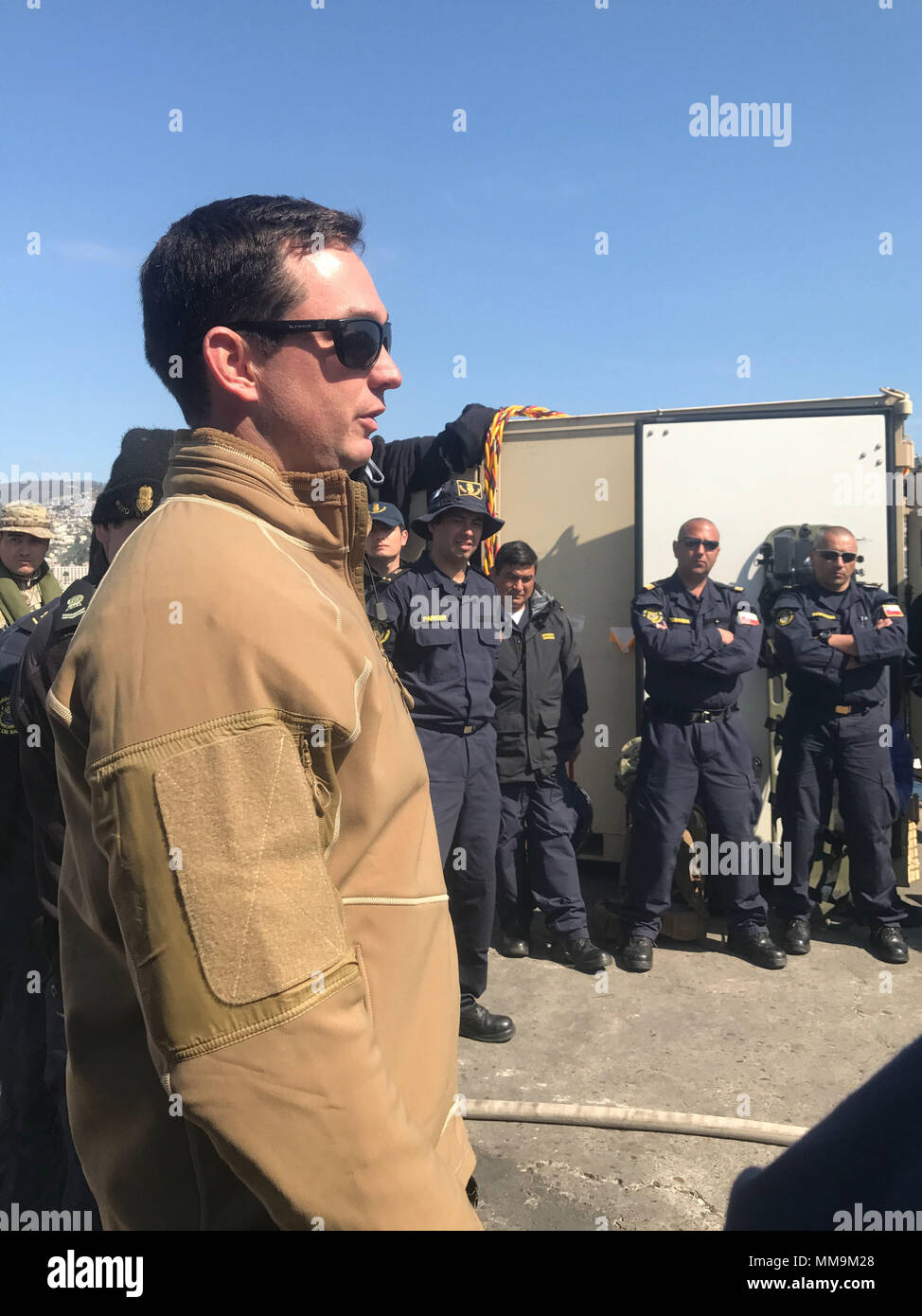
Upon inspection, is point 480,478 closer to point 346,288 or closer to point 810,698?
point 810,698

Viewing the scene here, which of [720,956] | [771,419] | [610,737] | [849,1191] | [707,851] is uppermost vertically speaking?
[771,419]

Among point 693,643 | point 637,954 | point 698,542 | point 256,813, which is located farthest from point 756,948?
point 256,813

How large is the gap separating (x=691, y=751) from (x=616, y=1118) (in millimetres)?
2306

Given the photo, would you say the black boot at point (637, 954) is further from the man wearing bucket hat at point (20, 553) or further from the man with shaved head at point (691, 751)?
the man wearing bucket hat at point (20, 553)

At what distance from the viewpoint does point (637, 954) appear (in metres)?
5.14

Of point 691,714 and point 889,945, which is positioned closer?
point 889,945

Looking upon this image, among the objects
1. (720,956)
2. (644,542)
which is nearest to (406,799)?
(720,956)

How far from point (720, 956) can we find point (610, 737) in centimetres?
153

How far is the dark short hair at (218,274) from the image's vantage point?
1203 millimetres

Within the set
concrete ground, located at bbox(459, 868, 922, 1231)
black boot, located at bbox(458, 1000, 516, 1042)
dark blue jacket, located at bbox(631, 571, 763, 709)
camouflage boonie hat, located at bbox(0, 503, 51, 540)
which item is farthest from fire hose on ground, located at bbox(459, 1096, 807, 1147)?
camouflage boonie hat, located at bbox(0, 503, 51, 540)

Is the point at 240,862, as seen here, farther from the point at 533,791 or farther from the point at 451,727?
the point at 533,791

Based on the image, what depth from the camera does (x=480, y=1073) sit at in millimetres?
4008

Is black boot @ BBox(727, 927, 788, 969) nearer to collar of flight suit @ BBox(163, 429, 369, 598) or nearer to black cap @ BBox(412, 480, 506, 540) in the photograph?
black cap @ BBox(412, 480, 506, 540)

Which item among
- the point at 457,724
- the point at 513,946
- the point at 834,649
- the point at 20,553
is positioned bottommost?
the point at 513,946
